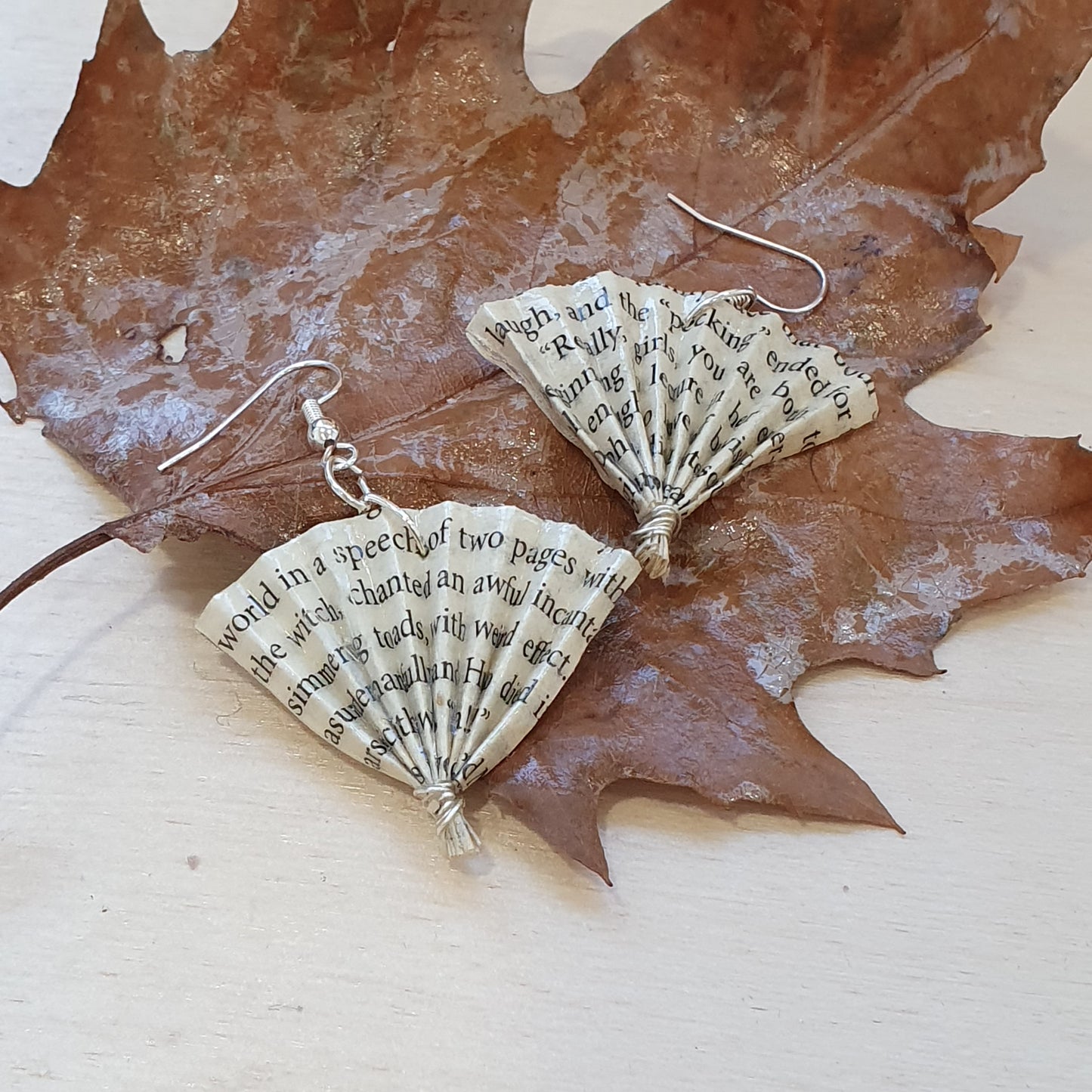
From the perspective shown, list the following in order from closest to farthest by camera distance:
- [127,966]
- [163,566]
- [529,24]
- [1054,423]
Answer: [127,966] < [163,566] < [1054,423] < [529,24]

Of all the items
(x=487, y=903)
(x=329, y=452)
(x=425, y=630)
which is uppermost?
(x=329, y=452)

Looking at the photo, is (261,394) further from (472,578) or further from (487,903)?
(487,903)

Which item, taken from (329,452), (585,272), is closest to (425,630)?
(329,452)

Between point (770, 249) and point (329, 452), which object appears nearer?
point (329, 452)

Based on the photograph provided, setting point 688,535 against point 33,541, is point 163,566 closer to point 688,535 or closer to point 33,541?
point 33,541

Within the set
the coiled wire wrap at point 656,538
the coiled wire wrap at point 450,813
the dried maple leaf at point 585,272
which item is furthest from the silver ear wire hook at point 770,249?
the coiled wire wrap at point 450,813

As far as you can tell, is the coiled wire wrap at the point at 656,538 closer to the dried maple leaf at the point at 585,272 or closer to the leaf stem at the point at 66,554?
the dried maple leaf at the point at 585,272

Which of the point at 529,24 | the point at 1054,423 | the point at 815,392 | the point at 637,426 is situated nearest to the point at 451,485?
the point at 637,426
